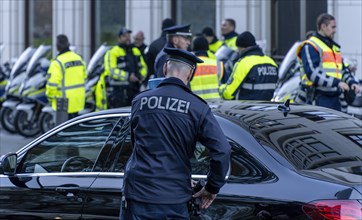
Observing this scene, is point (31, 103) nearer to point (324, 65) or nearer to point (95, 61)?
point (95, 61)

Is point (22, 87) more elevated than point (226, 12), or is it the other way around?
point (226, 12)

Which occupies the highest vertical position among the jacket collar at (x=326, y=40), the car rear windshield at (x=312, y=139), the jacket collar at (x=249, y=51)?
the jacket collar at (x=326, y=40)

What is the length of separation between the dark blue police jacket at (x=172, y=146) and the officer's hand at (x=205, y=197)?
0.05 m

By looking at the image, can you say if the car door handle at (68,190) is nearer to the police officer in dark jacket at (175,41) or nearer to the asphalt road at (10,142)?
the police officer in dark jacket at (175,41)

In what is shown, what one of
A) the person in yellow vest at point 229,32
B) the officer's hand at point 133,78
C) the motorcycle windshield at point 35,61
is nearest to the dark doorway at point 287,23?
the person in yellow vest at point 229,32

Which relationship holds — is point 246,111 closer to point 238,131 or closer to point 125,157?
point 238,131

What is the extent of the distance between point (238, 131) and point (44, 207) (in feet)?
5.15

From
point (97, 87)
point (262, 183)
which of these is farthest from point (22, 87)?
point (262, 183)

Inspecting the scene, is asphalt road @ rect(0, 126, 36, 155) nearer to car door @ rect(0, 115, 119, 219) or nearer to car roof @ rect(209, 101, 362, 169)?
car door @ rect(0, 115, 119, 219)

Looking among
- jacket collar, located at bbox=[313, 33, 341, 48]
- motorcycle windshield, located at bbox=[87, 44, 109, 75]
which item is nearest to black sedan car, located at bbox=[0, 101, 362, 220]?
jacket collar, located at bbox=[313, 33, 341, 48]

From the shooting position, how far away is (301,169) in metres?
5.71

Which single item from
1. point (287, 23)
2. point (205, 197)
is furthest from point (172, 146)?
point (287, 23)

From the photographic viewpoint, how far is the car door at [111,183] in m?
6.25

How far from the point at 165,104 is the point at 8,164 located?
6.19 feet
